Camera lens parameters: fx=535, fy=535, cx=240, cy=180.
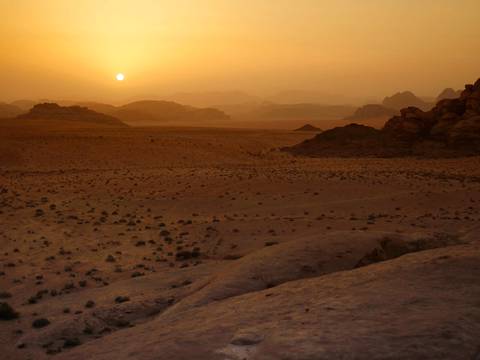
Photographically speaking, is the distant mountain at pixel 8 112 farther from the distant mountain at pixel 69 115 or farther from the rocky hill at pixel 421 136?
the rocky hill at pixel 421 136

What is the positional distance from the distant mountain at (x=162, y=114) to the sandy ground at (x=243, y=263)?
4475 inches

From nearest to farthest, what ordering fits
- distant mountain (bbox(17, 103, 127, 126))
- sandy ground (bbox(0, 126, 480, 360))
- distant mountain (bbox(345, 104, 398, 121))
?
sandy ground (bbox(0, 126, 480, 360)) → distant mountain (bbox(17, 103, 127, 126)) → distant mountain (bbox(345, 104, 398, 121))

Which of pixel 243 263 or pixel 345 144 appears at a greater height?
pixel 345 144

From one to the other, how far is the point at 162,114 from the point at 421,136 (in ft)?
444

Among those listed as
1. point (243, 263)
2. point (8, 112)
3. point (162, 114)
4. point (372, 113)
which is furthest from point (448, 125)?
point (8, 112)

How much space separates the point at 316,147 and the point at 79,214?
1018 inches

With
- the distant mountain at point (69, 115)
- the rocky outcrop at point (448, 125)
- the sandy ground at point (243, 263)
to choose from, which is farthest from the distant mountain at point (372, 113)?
the sandy ground at point (243, 263)

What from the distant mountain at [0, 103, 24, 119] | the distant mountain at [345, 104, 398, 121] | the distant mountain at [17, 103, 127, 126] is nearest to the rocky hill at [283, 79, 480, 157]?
the distant mountain at [17, 103, 127, 126]

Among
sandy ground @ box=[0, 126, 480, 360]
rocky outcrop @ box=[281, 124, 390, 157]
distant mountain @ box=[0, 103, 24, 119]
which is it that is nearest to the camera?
sandy ground @ box=[0, 126, 480, 360]

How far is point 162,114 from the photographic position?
551 feet

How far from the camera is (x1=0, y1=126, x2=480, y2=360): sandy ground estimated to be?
6.28 meters

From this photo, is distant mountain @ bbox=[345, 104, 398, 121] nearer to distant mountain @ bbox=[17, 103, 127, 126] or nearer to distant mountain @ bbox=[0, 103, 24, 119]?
distant mountain @ bbox=[17, 103, 127, 126]

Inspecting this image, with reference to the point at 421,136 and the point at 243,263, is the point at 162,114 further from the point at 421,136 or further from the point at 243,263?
the point at 243,263

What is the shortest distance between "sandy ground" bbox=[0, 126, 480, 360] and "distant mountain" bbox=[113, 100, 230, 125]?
113654 mm
